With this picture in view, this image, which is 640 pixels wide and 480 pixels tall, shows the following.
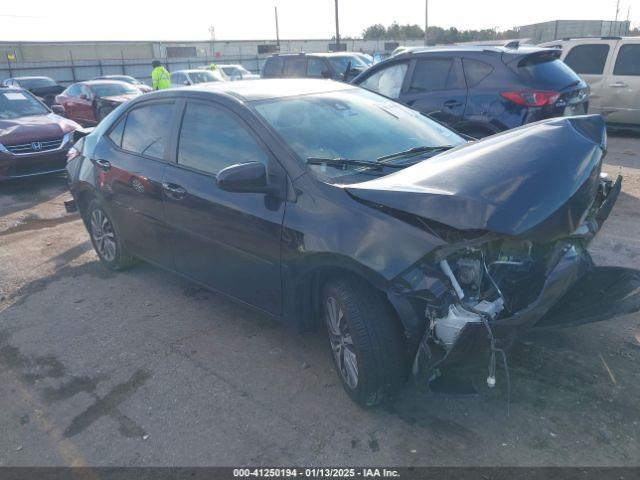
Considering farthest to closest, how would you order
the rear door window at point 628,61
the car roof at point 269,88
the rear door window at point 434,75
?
the rear door window at point 628,61 < the rear door window at point 434,75 < the car roof at point 269,88

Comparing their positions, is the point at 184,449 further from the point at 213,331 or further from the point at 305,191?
the point at 305,191

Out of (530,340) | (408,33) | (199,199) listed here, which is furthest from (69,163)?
(408,33)

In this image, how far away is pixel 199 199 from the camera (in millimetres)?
3754

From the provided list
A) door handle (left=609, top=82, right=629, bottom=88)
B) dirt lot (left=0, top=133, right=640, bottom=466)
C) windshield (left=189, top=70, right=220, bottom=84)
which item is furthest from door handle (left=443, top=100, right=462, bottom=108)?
windshield (left=189, top=70, right=220, bottom=84)

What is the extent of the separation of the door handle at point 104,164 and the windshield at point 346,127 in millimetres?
1859

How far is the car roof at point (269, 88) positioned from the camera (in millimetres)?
3797

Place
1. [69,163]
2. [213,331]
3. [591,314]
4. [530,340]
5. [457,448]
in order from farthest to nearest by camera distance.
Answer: [69,163] < [213,331] < [530,340] < [591,314] < [457,448]

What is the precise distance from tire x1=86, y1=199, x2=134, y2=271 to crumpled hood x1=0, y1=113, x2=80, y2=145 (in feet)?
14.5

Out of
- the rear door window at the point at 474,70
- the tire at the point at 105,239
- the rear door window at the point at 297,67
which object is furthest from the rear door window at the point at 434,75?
the rear door window at the point at 297,67

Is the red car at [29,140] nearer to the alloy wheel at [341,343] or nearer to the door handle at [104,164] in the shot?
the door handle at [104,164]

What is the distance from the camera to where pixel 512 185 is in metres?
2.59

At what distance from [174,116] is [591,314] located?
316cm

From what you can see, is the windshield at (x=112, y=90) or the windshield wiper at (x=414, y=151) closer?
the windshield wiper at (x=414, y=151)

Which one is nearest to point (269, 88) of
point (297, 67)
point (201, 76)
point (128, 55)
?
point (297, 67)
